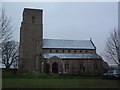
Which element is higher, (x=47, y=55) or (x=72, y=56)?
(x=47, y=55)

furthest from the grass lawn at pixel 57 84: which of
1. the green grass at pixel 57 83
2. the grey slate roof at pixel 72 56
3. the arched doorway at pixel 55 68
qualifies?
the grey slate roof at pixel 72 56

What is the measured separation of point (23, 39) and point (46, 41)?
835 cm

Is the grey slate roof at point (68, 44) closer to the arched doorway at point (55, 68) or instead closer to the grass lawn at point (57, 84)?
the arched doorway at point (55, 68)

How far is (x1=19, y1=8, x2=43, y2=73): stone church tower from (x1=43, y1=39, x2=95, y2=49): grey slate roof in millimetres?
3912

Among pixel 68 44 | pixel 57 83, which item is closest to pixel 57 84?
pixel 57 83

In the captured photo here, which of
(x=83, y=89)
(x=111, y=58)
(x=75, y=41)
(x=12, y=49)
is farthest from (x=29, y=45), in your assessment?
(x=83, y=89)

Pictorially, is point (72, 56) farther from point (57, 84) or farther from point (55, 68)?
point (57, 84)

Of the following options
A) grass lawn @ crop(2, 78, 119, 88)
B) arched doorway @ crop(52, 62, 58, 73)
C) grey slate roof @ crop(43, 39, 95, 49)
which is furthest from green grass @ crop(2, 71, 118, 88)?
grey slate roof @ crop(43, 39, 95, 49)

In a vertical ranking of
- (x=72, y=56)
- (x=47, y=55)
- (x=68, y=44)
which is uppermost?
(x=68, y=44)

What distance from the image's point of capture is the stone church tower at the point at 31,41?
55906 millimetres

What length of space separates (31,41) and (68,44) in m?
12.8

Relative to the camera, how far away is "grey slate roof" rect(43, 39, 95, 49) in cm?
6159

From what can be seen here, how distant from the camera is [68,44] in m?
63.5

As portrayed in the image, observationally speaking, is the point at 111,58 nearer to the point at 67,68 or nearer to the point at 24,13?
the point at 67,68
